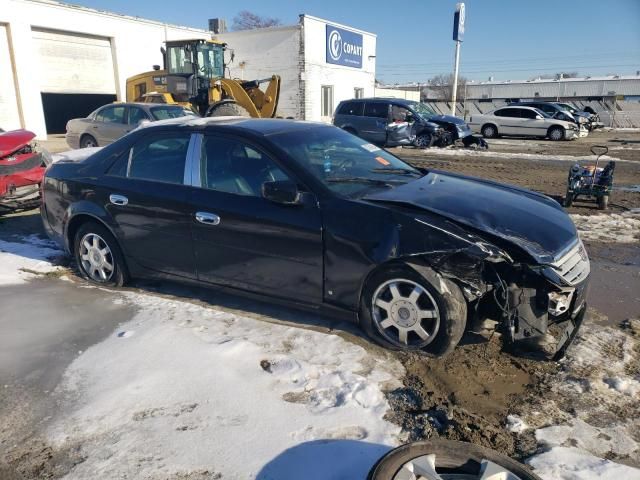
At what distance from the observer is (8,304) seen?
427 cm

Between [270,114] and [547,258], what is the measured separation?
580 inches

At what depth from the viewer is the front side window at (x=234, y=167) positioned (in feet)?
12.4

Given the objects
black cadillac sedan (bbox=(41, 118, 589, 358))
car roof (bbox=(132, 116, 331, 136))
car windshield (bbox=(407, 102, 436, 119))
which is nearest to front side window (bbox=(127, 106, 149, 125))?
black cadillac sedan (bbox=(41, 118, 589, 358))

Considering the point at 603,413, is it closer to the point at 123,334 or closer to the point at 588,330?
the point at 588,330

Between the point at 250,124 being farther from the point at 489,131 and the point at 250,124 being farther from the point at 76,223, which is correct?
the point at 489,131

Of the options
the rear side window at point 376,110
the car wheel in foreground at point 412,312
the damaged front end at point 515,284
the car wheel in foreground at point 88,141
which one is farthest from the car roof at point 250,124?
the rear side window at point 376,110

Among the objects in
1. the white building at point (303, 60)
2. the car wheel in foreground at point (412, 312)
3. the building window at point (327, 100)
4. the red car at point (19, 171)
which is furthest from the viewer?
the building window at point (327, 100)

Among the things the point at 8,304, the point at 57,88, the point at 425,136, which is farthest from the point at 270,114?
the point at 8,304

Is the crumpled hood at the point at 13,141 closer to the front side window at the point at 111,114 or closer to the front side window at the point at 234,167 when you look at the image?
the front side window at the point at 234,167

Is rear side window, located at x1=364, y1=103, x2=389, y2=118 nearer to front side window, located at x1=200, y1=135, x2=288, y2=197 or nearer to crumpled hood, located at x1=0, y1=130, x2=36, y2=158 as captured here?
crumpled hood, located at x1=0, y1=130, x2=36, y2=158

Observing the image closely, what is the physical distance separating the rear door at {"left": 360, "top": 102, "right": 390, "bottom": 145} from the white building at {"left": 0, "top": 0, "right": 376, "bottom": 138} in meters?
10.7

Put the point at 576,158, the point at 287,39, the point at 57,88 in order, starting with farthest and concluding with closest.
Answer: the point at 287,39 → the point at 57,88 → the point at 576,158

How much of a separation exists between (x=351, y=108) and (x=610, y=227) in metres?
12.4

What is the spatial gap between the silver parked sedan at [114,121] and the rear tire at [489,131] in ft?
49.5
